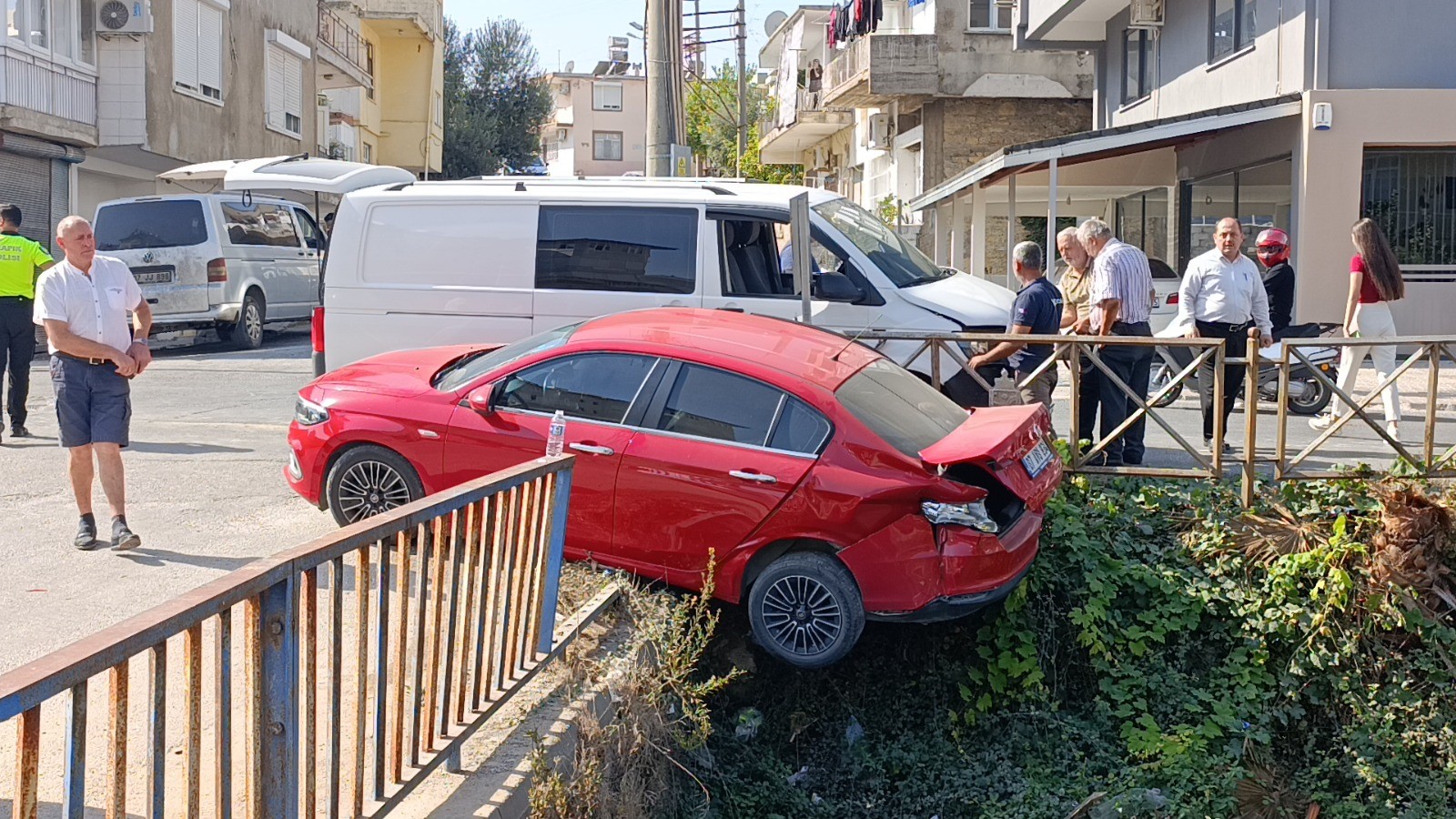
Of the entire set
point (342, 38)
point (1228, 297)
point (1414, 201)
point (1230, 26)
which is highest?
point (342, 38)

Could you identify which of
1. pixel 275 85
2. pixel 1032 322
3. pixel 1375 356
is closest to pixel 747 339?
pixel 1032 322

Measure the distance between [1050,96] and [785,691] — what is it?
79.9 feet

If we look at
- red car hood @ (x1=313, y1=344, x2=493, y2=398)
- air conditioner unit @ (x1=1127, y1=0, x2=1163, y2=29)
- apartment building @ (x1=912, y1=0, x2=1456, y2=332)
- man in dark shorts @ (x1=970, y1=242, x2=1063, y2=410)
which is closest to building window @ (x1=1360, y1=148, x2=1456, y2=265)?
apartment building @ (x1=912, y1=0, x2=1456, y2=332)

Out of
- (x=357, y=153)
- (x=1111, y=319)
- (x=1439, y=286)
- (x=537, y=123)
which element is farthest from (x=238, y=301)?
(x=537, y=123)

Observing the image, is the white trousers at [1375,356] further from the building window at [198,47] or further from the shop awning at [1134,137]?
the building window at [198,47]

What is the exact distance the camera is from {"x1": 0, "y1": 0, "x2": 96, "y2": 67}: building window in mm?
21266

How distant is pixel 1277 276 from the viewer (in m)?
10.9

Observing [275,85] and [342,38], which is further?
[342,38]

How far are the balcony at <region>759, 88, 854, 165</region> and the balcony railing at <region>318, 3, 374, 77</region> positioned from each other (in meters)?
12.8

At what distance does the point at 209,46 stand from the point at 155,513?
21.8 meters

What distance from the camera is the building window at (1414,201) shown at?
1623 centimetres

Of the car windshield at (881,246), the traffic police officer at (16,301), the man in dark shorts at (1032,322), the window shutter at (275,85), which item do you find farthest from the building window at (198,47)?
the man in dark shorts at (1032,322)

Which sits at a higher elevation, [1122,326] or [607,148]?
[607,148]

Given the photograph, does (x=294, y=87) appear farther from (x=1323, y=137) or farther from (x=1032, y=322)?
(x=1032, y=322)
